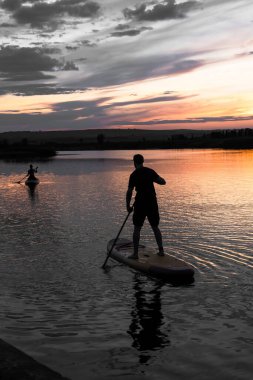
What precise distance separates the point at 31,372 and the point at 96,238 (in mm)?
11373

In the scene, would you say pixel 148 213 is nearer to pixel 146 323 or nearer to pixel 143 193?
pixel 143 193

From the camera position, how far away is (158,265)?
10969 millimetres

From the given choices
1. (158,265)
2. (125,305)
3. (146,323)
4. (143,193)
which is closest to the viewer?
(146,323)

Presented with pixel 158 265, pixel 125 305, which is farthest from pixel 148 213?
pixel 125 305

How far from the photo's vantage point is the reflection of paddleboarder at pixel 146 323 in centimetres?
729

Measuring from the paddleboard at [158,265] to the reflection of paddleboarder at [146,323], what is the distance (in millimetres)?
469

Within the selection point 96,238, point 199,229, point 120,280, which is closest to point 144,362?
point 120,280

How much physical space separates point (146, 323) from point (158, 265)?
9.31ft

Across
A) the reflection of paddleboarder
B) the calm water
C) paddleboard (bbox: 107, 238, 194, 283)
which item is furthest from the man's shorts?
the reflection of paddleboarder

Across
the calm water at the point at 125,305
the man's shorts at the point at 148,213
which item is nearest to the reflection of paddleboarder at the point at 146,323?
the calm water at the point at 125,305

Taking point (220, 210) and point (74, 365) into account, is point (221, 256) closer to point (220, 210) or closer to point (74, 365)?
point (74, 365)

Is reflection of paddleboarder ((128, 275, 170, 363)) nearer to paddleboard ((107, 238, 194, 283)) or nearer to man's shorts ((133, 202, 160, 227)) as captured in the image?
paddleboard ((107, 238, 194, 283))

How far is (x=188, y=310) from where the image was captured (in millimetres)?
8828

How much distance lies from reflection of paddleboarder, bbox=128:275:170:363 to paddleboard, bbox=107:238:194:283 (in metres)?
0.47
